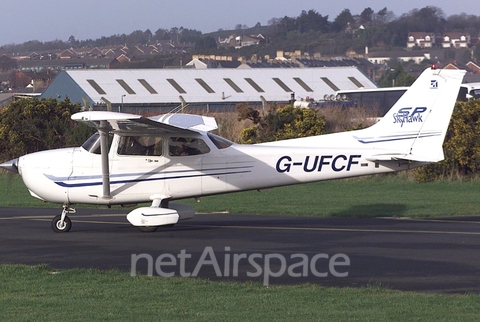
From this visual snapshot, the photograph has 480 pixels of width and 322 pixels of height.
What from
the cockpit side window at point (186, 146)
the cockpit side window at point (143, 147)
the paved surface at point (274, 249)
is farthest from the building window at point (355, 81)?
the cockpit side window at point (143, 147)

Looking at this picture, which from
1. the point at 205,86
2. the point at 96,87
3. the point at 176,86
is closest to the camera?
the point at 96,87

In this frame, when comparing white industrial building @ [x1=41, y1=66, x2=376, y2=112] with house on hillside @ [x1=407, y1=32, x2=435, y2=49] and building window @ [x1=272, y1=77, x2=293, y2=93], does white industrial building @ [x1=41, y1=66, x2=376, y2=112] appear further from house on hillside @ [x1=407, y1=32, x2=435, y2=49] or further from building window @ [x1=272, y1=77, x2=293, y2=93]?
house on hillside @ [x1=407, y1=32, x2=435, y2=49]

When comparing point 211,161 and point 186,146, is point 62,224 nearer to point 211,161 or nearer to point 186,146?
point 186,146

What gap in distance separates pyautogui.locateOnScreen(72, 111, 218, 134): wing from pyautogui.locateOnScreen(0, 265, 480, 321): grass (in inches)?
147

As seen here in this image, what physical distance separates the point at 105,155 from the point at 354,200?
299 inches

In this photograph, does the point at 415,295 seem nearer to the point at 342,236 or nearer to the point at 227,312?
the point at 227,312

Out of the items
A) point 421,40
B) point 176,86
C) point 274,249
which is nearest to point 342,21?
point 421,40

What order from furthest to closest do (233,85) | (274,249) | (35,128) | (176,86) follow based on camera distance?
(233,85), (176,86), (35,128), (274,249)

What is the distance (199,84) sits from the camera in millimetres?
55062

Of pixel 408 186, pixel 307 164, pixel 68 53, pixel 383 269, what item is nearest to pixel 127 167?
pixel 307 164

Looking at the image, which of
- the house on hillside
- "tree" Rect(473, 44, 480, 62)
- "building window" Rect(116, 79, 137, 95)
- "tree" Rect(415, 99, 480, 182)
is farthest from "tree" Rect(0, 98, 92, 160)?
the house on hillside

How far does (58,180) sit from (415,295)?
7657 mm

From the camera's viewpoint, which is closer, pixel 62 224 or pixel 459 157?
pixel 62 224

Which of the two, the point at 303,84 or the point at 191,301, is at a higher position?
the point at 191,301
